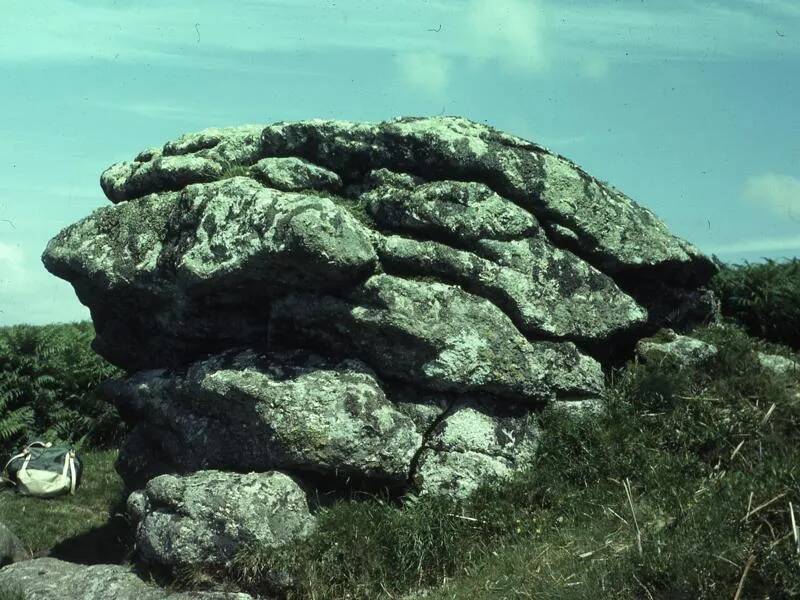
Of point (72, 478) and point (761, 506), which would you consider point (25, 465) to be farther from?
point (761, 506)

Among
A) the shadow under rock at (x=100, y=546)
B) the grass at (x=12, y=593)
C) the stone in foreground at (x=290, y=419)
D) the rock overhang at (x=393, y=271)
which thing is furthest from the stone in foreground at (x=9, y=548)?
the stone in foreground at (x=290, y=419)

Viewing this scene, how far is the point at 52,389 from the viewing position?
60.7ft

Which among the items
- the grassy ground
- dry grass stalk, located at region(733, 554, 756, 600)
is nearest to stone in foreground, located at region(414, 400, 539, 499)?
dry grass stalk, located at region(733, 554, 756, 600)

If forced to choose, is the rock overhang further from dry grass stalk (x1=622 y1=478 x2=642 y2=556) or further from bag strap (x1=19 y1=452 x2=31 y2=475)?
bag strap (x1=19 y1=452 x2=31 y2=475)

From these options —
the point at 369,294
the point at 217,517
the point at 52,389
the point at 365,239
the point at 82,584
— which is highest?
the point at 365,239

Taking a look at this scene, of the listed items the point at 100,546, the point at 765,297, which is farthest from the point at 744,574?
the point at 100,546

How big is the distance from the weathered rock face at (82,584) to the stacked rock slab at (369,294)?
1.70 metres

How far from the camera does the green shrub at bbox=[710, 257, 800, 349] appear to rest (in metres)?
14.0

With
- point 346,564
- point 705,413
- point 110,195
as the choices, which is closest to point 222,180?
point 110,195

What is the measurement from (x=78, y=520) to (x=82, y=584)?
378cm

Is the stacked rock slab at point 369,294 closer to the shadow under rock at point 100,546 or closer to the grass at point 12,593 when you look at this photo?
the shadow under rock at point 100,546

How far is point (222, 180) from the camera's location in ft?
43.9

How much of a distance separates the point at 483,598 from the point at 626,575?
1444mm

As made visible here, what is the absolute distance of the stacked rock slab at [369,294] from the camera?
11.6m
